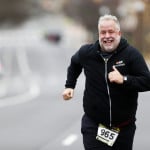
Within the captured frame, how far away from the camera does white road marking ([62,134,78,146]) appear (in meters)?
13.9

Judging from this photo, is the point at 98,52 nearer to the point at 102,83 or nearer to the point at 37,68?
the point at 102,83

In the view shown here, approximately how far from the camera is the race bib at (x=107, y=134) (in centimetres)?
786

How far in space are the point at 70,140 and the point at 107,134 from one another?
6495 millimetres

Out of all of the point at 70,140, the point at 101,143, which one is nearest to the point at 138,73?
the point at 101,143

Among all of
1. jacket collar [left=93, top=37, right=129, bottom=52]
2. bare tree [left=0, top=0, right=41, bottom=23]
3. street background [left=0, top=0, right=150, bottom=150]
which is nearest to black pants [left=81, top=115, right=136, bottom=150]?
jacket collar [left=93, top=37, right=129, bottom=52]

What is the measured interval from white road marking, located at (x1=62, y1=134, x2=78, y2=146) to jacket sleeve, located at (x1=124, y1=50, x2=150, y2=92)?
19.7 ft

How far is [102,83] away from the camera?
7.89m

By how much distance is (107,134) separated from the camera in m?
7.83

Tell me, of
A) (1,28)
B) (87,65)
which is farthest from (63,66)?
(1,28)

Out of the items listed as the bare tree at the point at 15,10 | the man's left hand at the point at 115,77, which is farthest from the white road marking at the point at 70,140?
the bare tree at the point at 15,10

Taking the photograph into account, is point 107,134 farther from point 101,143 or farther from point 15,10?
point 15,10

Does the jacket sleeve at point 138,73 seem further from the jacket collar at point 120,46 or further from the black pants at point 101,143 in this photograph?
the black pants at point 101,143

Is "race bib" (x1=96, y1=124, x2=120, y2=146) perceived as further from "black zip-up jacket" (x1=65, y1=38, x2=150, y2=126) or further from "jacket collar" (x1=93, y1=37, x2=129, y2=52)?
"jacket collar" (x1=93, y1=37, x2=129, y2=52)

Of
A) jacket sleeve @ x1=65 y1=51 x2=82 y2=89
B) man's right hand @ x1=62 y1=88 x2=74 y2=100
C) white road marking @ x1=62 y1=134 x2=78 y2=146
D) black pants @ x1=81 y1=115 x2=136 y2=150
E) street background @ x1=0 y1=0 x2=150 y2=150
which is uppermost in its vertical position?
jacket sleeve @ x1=65 y1=51 x2=82 y2=89
